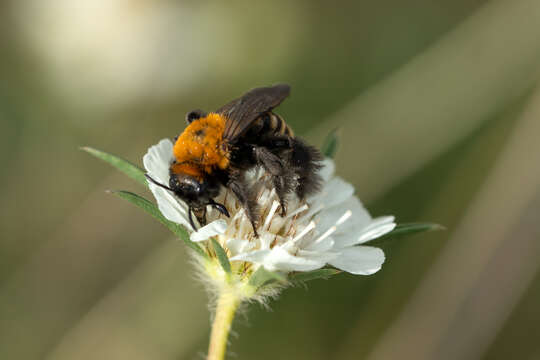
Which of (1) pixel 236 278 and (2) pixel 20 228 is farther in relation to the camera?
(2) pixel 20 228

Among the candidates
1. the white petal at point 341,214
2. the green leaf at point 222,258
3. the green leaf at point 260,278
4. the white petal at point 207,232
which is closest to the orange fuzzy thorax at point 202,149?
the white petal at point 207,232

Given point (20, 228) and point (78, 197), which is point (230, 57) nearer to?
point (78, 197)

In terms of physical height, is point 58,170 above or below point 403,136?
above

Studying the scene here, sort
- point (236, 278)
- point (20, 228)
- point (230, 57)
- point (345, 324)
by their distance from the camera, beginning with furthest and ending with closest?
1. point (230, 57)
2. point (20, 228)
3. point (345, 324)
4. point (236, 278)

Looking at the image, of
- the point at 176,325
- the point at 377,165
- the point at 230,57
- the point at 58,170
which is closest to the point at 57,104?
the point at 58,170

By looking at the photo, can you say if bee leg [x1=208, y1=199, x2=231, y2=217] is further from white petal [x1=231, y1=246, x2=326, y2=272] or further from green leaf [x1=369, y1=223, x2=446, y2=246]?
green leaf [x1=369, y1=223, x2=446, y2=246]

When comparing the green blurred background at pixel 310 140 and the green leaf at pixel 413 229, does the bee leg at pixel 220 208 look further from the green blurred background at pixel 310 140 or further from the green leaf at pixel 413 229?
the green blurred background at pixel 310 140

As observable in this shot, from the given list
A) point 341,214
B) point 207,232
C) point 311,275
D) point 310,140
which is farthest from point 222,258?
point 310,140
